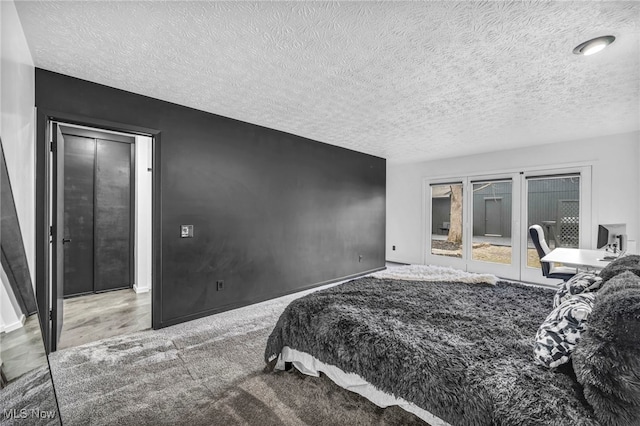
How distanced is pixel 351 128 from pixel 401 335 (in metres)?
3.07

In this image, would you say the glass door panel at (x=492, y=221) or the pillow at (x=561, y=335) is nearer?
the pillow at (x=561, y=335)

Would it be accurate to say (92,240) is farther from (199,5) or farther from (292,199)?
(199,5)

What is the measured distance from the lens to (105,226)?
437 centimetres

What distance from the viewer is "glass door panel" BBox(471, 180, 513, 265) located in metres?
5.24

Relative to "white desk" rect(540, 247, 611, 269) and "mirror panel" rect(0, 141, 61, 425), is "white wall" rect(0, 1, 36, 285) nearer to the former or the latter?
"mirror panel" rect(0, 141, 61, 425)

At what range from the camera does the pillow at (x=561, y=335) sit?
1.32m

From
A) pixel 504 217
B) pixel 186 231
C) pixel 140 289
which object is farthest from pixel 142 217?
pixel 504 217

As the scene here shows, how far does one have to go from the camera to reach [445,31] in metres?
1.89

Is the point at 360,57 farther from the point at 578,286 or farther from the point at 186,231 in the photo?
the point at 186,231

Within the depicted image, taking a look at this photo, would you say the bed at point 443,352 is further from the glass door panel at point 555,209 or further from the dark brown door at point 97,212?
the dark brown door at point 97,212

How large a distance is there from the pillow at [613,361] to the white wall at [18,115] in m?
3.03

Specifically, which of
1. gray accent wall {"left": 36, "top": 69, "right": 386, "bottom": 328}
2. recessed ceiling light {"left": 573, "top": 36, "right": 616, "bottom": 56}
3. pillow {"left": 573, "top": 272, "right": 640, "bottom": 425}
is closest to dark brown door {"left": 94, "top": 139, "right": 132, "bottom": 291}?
gray accent wall {"left": 36, "top": 69, "right": 386, "bottom": 328}

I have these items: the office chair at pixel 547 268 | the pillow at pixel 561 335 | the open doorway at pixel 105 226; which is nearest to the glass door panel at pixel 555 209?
the office chair at pixel 547 268

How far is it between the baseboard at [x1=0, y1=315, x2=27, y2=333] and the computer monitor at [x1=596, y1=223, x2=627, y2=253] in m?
5.18
